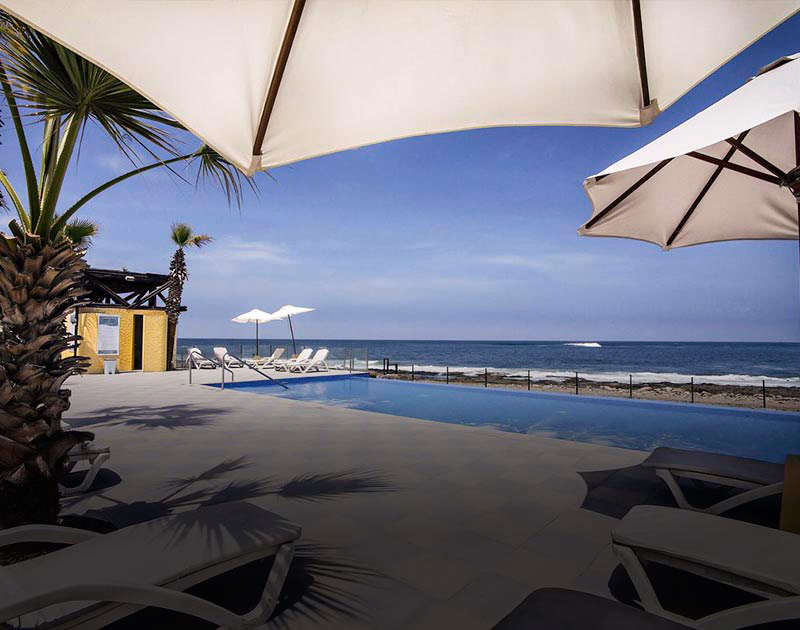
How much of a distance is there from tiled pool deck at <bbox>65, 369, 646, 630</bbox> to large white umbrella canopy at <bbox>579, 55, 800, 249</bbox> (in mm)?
2419

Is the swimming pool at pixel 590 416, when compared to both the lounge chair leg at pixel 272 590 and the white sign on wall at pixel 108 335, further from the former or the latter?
the white sign on wall at pixel 108 335

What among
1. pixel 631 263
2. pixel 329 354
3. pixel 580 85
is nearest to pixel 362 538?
pixel 580 85

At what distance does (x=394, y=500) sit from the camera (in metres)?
3.66

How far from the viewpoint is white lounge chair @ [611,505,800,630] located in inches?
64.2

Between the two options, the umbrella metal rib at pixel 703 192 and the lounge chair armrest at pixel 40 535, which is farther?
the umbrella metal rib at pixel 703 192

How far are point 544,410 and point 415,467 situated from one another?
622 centimetres

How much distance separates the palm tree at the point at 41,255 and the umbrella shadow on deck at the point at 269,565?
86cm

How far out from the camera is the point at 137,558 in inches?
73.5

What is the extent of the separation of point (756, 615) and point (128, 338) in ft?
63.2

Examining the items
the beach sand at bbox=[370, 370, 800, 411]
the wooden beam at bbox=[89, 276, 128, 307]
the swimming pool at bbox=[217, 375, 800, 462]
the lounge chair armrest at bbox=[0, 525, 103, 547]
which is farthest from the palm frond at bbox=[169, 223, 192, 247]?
the lounge chair armrest at bbox=[0, 525, 103, 547]

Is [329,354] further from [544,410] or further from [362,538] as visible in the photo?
[362,538]

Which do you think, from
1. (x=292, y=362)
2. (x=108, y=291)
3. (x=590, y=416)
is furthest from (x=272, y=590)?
(x=108, y=291)

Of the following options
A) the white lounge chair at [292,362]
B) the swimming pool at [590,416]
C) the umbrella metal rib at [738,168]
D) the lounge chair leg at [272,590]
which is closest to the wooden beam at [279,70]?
the lounge chair leg at [272,590]

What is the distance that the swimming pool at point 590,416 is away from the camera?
7.18m
